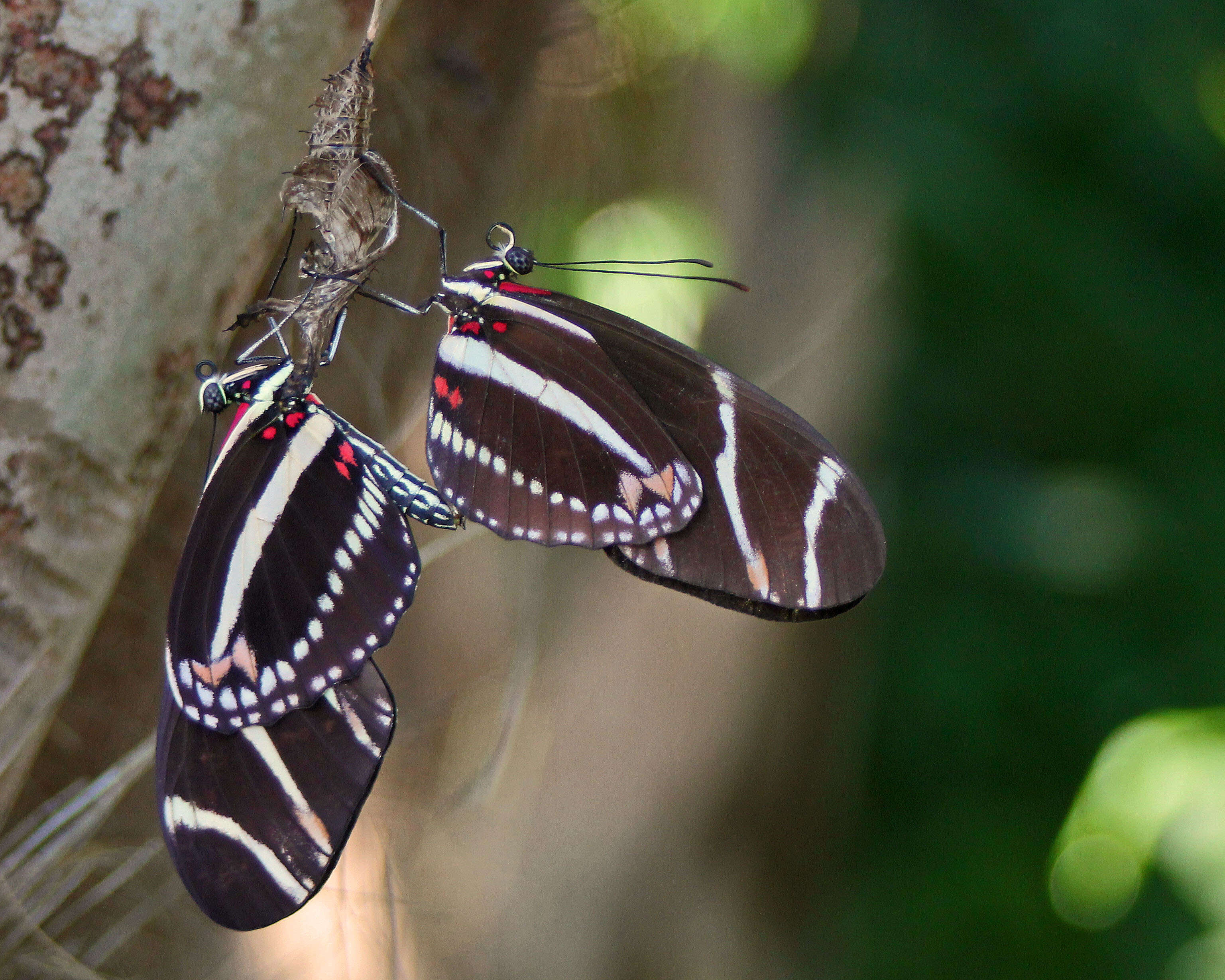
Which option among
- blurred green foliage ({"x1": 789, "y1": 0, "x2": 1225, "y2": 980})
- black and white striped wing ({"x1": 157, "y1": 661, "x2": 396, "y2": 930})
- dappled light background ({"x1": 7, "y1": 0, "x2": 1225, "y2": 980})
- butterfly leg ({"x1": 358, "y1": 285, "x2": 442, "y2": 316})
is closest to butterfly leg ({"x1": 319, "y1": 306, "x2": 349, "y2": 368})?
butterfly leg ({"x1": 358, "y1": 285, "x2": 442, "y2": 316})

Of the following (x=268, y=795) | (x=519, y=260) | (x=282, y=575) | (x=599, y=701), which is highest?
(x=519, y=260)

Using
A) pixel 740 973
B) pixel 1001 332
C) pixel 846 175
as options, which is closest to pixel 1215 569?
pixel 1001 332

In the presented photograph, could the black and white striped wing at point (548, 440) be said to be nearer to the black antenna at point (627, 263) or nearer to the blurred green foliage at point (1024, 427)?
the black antenna at point (627, 263)

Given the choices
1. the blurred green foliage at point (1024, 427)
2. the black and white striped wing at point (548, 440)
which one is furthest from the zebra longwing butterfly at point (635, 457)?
the blurred green foliage at point (1024, 427)

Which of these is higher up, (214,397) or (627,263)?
(627,263)

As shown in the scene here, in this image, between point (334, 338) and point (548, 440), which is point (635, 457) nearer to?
point (548, 440)

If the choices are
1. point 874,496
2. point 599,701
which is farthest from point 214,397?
point 874,496
